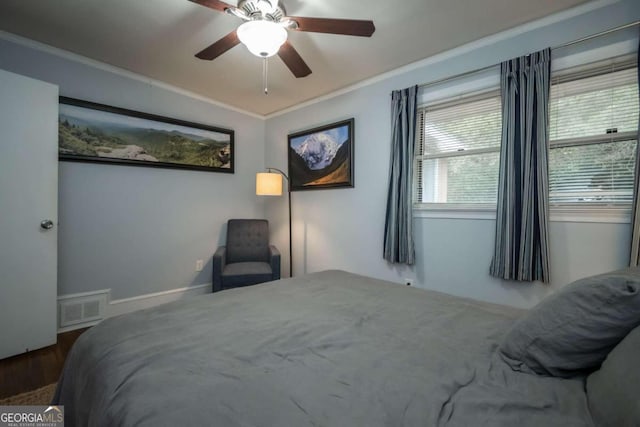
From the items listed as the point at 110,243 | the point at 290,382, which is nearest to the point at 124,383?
the point at 290,382

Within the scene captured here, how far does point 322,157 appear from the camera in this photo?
3324mm

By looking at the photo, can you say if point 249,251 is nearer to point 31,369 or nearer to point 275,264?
point 275,264

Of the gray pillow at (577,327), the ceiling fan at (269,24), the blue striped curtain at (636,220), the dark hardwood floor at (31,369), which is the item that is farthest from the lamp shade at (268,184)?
the blue striped curtain at (636,220)

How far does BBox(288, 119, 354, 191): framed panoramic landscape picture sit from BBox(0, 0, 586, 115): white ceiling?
59 cm

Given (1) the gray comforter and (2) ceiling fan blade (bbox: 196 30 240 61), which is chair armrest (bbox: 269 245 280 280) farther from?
(2) ceiling fan blade (bbox: 196 30 240 61)

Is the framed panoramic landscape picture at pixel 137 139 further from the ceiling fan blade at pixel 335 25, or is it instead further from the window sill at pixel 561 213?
the window sill at pixel 561 213

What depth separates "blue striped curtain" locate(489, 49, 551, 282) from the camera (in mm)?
1911

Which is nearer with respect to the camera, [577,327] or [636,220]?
[577,327]

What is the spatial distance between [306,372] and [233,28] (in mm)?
2373

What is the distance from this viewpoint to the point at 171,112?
10.2ft

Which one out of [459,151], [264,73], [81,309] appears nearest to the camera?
[459,151]

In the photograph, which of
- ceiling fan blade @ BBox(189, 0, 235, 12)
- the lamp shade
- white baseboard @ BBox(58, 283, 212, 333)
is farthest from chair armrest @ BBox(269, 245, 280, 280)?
ceiling fan blade @ BBox(189, 0, 235, 12)

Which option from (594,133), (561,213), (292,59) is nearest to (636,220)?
(561,213)

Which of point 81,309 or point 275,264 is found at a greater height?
point 275,264
